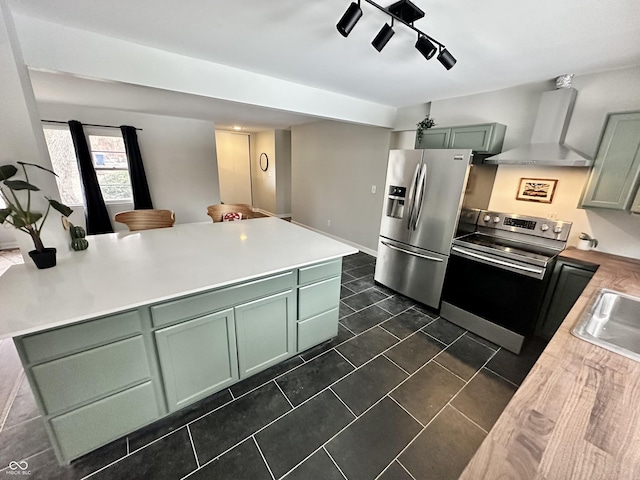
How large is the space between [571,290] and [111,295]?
3278mm

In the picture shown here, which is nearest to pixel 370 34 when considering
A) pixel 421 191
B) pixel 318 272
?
pixel 421 191

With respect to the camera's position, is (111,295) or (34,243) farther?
(34,243)

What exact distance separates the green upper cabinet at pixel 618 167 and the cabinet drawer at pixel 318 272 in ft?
7.15

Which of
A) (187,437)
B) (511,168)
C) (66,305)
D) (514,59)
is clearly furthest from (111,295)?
(511,168)

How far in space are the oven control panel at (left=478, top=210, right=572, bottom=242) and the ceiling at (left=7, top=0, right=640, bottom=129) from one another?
129cm

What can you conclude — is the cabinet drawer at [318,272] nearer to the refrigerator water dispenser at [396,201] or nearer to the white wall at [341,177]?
the refrigerator water dispenser at [396,201]

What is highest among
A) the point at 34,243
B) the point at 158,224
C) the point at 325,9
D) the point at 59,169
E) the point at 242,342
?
the point at 325,9

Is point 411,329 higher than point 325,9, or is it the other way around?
point 325,9

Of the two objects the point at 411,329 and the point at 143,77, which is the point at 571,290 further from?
the point at 143,77

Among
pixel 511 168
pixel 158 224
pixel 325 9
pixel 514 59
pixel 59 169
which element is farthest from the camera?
pixel 59 169

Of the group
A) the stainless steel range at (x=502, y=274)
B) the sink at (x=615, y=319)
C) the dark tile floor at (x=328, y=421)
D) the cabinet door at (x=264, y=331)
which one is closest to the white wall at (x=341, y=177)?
the stainless steel range at (x=502, y=274)

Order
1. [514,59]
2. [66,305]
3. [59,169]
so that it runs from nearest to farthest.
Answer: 1. [66,305]
2. [514,59]
3. [59,169]

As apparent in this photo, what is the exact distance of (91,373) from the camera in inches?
49.0

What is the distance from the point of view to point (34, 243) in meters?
1.51
